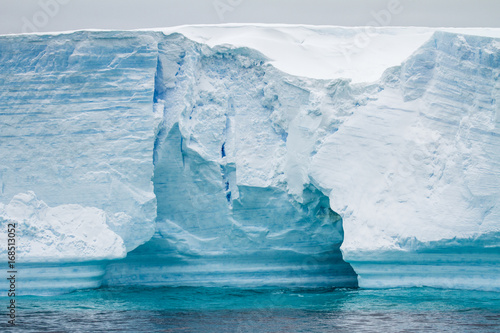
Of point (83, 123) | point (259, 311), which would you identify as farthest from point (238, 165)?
point (259, 311)

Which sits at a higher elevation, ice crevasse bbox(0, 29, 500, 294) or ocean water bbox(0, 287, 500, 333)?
ice crevasse bbox(0, 29, 500, 294)

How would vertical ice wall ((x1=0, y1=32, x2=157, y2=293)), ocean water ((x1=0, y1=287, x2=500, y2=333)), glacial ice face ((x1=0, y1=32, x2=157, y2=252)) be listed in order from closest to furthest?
1. ocean water ((x1=0, y1=287, x2=500, y2=333))
2. vertical ice wall ((x1=0, y1=32, x2=157, y2=293))
3. glacial ice face ((x1=0, y1=32, x2=157, y2=252))

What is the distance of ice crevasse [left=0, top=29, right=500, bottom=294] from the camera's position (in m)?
8.34

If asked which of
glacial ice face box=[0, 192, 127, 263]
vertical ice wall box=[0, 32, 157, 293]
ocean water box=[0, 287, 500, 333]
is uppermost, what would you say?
vertical ice wall box=[0, 32, 157, 293]

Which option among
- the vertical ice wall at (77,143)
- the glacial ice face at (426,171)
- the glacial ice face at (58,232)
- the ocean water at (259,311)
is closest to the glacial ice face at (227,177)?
the vertical ice wall at (77,143)

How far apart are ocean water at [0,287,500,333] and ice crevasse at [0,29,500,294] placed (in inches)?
17.2

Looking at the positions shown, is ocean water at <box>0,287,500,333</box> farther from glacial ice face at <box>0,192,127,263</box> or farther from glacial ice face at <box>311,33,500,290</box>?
glacial ice face at <box>0,192,127,263</box>

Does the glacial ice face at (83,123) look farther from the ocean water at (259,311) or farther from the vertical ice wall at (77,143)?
the ocean water at (259,311)

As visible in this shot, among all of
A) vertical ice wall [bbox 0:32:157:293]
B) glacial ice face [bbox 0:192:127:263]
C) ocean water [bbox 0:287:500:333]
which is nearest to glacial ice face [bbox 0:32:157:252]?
vertical ice wall [bbox 0:32:157:293]

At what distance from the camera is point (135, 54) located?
357 inches

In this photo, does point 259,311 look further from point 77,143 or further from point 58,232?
point 77,143

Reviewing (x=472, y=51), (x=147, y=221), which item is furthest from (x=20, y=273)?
(x=472, y=51)

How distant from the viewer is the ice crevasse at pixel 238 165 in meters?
8.34

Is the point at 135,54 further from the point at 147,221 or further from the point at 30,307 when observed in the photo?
the point at 30,307
